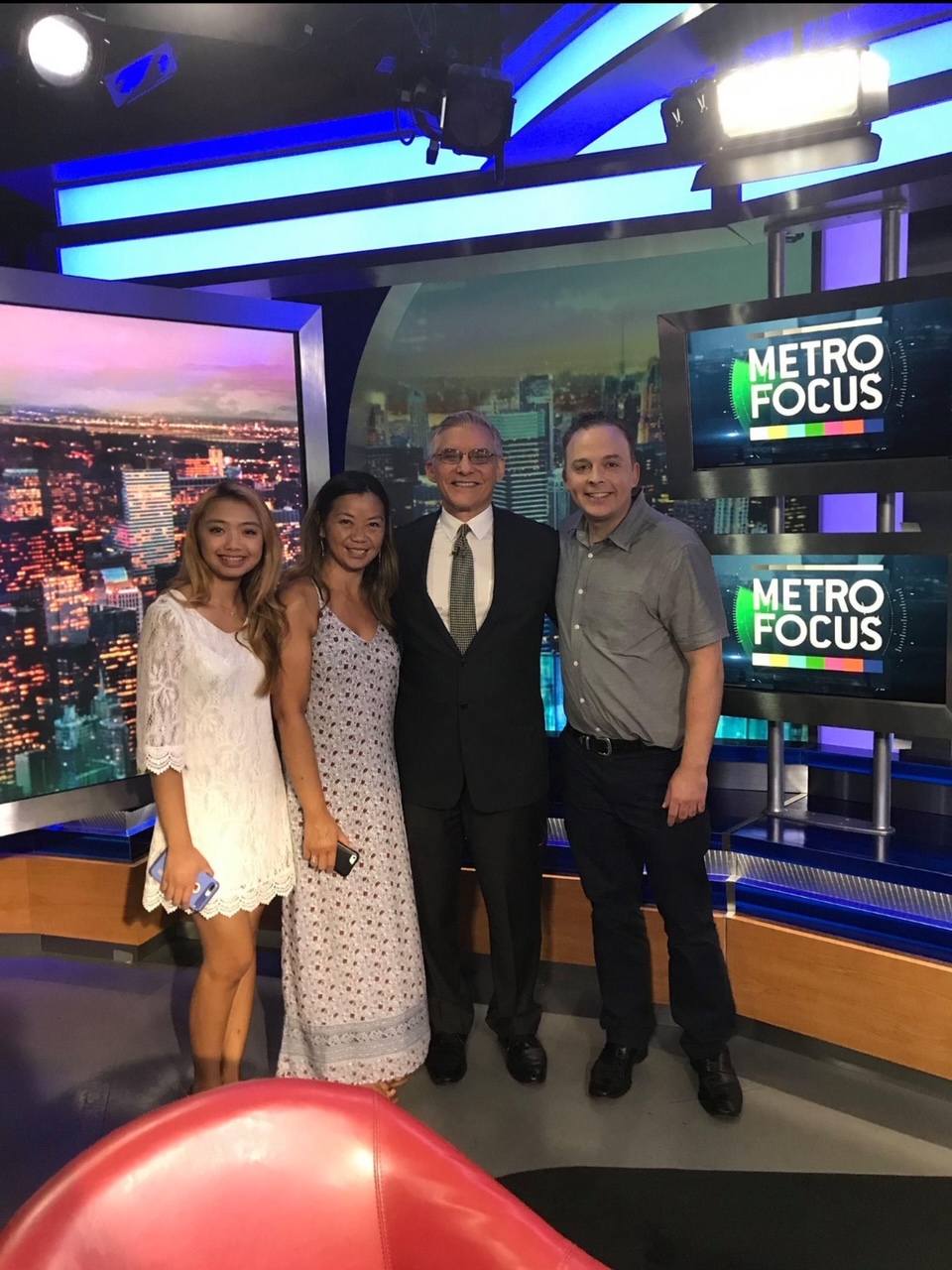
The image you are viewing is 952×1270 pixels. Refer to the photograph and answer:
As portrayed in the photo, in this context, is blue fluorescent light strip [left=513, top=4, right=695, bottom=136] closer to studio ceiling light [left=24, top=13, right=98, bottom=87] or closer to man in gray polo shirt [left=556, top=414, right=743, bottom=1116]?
man in gray polo shirt [left=556, top=414, right=743, bottom=1116]

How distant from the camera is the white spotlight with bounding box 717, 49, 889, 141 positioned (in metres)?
2.42

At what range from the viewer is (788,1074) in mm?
2697

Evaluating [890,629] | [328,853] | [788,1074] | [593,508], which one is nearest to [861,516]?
[890,629]

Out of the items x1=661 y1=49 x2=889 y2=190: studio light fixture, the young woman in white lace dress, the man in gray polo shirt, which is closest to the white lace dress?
the young woman in white lace dress

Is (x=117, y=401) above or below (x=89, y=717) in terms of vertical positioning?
above

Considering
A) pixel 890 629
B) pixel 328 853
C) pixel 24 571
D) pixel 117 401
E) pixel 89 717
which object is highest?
pixel 117 401

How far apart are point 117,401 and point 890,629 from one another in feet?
7.89

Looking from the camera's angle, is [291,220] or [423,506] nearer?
[291,220]

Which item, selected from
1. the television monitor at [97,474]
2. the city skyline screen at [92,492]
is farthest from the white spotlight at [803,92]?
the city skyline screen at [92,492]

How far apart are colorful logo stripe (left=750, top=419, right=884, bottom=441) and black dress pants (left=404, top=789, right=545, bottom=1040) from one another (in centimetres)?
123

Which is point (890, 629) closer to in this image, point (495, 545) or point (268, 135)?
point (495, 545)

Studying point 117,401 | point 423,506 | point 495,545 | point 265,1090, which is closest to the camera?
point 265,1090

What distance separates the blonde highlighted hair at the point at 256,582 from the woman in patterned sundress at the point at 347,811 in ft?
0.12

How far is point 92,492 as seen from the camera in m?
3.05
